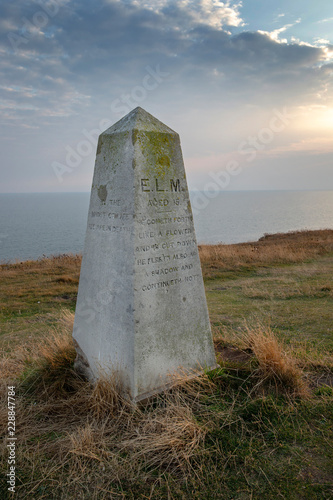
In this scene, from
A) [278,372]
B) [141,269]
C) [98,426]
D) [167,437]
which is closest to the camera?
[167,437]

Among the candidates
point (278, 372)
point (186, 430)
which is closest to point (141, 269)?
point (186, 430)

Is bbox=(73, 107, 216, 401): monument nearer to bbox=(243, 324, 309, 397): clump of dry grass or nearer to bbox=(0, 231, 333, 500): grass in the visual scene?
bbox=(0, 231, 333, 500): grass

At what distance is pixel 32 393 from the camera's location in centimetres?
416

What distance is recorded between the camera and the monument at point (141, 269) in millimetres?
3754

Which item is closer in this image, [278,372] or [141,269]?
[141,269]

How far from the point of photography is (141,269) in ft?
12.3

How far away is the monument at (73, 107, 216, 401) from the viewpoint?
3754 millimetres

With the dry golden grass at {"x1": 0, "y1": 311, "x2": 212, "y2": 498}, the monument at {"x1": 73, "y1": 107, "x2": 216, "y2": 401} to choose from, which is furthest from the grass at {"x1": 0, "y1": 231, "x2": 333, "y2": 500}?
the monument at {"x1": 73, "y1": 107, "x2": 216, "y2": 401}

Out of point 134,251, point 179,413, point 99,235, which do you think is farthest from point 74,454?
point 99,235

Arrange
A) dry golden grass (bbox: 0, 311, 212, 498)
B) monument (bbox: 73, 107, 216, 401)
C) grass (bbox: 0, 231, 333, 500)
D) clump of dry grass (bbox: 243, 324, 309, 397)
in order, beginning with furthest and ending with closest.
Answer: clump of dry grass (bbox: 243, 324, 309, 397) → monument (bbox: 73, 107, 216, 401) → dry golden grass (bbox: 0, 311, 212, 498) → grass (bbox: 0, 231, 333, 500)

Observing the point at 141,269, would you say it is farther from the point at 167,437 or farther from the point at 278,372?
the point at 278,372

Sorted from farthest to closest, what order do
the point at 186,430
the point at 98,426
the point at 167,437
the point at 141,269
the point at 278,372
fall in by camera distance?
the point at 278,372 → the point at 141,269 → the point at 98,426 → the point at 186,430 → the point at 167,437

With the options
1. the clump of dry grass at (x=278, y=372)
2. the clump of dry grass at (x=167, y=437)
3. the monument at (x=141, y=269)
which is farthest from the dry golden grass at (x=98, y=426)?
the clump of dry grass at (x=278, y=372)

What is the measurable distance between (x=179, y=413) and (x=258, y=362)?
1.42 metres
